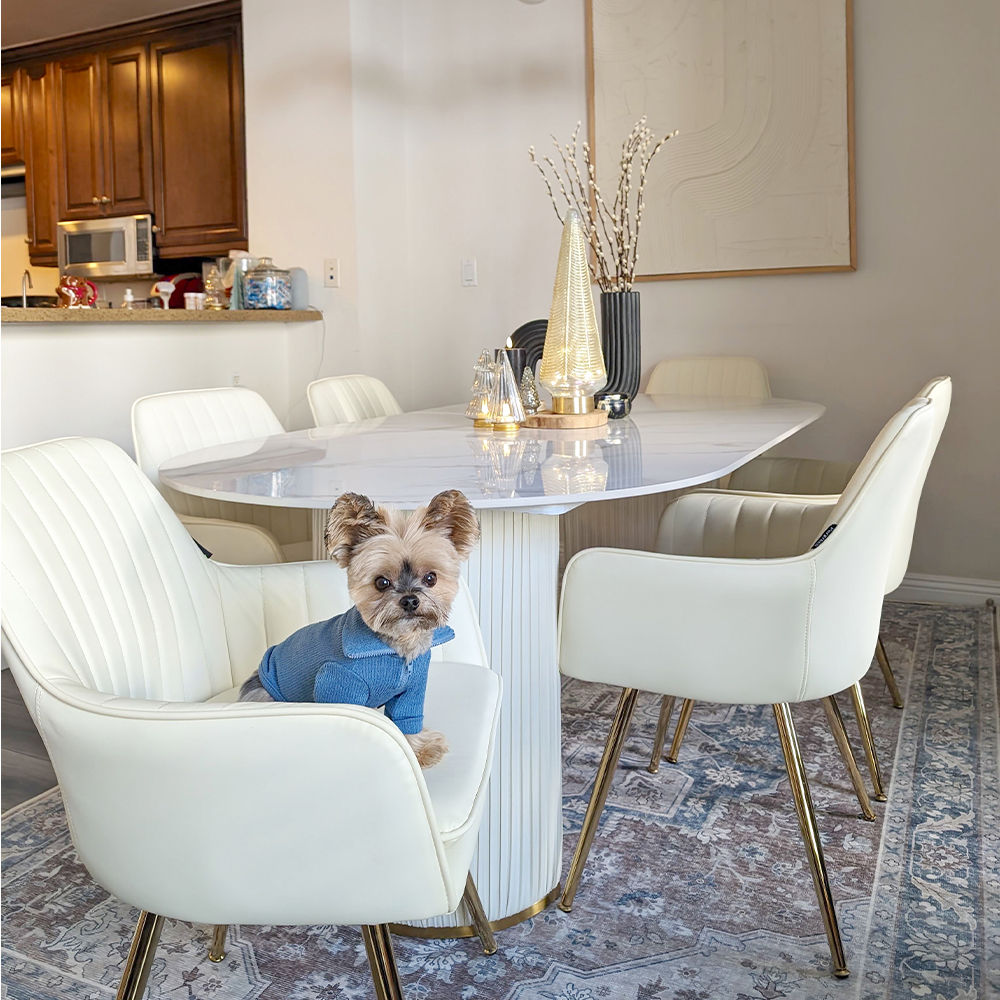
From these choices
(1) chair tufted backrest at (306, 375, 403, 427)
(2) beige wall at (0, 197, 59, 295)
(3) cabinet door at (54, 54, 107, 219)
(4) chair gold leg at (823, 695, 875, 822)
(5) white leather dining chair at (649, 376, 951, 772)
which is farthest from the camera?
(2) beige wall at (0, 197, 59, 295)

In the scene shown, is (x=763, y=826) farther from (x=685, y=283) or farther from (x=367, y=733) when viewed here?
(x=685, y=283)

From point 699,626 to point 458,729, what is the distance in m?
0.43

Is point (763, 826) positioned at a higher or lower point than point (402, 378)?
lower

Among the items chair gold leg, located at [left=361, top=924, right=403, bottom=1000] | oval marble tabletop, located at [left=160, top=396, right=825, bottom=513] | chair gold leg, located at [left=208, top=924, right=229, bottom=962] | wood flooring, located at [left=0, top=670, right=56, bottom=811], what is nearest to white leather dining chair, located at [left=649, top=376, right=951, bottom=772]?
oval marble tabletop, located at [left=160, top=396, right=825, bottom=513]

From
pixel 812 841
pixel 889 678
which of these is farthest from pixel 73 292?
pixel 812 841

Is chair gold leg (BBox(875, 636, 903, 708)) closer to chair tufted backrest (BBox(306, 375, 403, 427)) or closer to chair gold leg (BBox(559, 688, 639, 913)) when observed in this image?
chair gold leg (BBox(559, 688, 639, 913))

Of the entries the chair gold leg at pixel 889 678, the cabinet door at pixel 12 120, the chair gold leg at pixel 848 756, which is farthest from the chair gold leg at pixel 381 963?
the cabinet door at pixel 12 120

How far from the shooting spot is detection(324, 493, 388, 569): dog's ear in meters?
1.10

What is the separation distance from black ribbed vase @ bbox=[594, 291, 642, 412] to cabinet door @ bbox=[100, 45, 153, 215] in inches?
128

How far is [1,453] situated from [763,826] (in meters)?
1.49

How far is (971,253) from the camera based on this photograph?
333cm

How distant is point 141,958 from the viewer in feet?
3.66

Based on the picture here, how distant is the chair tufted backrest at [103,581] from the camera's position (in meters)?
1.13

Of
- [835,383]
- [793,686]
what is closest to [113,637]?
[793,686]
